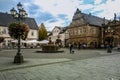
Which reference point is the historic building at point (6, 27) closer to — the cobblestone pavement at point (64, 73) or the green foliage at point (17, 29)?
the green foliage at point (17, 29)

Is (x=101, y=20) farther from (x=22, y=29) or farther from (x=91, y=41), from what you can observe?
(x=22, y=29)

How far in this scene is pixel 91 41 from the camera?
5250 centimetres

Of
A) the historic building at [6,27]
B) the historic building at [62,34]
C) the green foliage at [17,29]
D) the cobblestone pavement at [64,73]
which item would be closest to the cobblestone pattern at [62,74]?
the cobblestone pavement at [64,73]

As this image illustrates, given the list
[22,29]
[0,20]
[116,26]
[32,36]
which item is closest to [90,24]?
[116,26]

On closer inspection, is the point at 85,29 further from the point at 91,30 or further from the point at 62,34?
the point at 62,34

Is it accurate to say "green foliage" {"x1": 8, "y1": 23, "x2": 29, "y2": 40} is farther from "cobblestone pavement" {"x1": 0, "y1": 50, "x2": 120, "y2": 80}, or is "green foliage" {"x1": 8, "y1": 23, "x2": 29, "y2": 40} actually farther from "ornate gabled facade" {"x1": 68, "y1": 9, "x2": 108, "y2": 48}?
"ornate gabled facade" {"x1": 68, "y1": 9, "x2": 108, "y2": 48}

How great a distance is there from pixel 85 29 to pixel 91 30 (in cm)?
196

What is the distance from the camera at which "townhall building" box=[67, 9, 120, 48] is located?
1966 inches

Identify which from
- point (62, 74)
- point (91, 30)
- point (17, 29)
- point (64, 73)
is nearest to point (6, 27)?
point (91, 30)

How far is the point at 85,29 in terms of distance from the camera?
173 feet

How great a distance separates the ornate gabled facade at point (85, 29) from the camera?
171 feet

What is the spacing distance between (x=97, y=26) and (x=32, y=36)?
2509 cm

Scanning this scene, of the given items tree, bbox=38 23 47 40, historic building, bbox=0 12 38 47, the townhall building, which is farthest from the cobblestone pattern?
tree, bbox=38 23 47 40

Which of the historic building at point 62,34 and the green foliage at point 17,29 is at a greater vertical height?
the historic building at point 62,34
